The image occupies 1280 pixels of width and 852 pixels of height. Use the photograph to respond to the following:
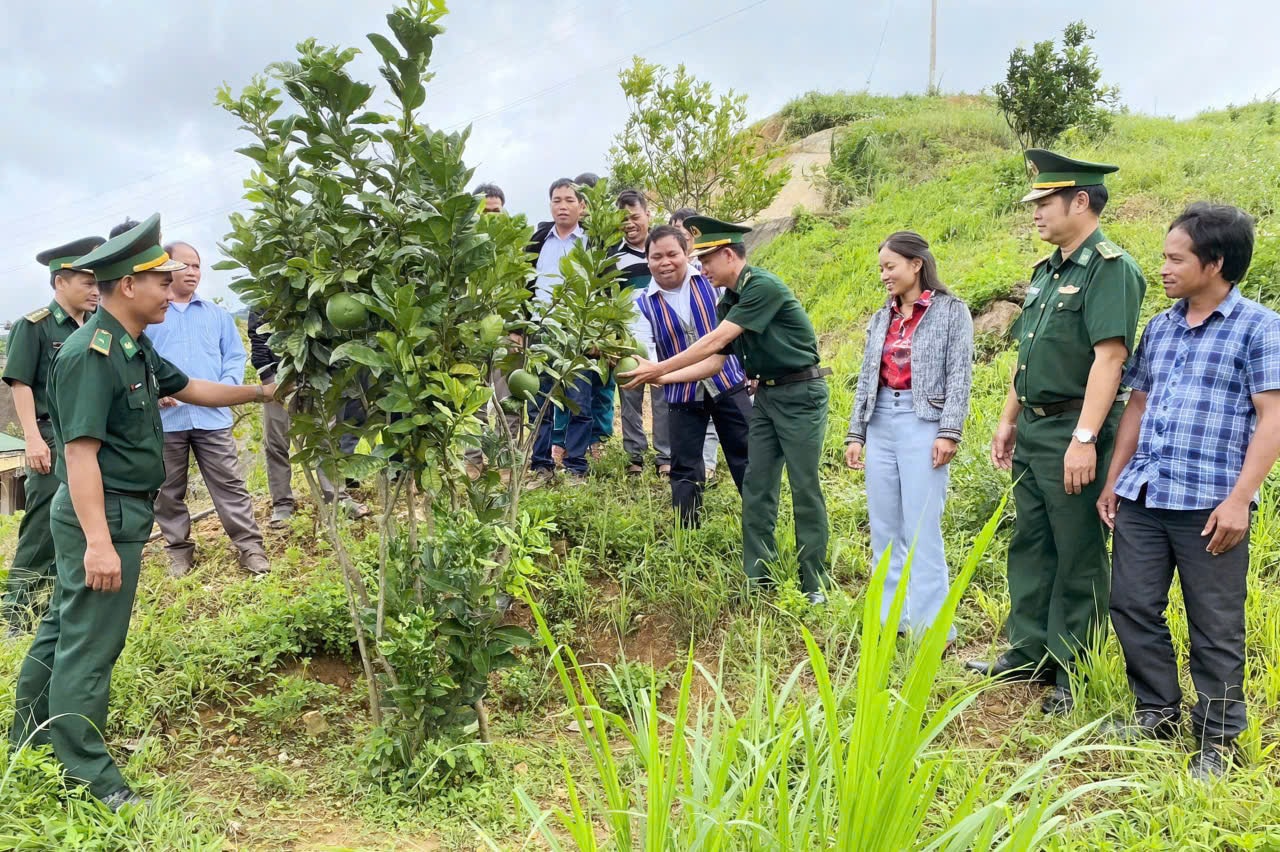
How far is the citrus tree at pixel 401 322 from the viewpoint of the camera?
263 centimetres

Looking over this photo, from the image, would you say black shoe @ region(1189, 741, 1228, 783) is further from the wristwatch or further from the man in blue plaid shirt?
the wristwatch

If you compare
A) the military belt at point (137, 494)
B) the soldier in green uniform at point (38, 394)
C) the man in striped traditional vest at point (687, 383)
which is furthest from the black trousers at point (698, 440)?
the soldier in green uniform at point (38, 394)

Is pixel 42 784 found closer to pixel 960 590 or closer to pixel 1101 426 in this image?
pixel 960 590

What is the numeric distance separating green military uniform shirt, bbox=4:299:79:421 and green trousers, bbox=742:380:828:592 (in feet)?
10.8

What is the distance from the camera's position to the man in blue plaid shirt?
2545 millimetres

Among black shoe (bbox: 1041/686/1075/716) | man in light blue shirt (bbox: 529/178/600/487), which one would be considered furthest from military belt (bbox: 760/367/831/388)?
man in light blue shirt (bbox: 529/178/600/487)

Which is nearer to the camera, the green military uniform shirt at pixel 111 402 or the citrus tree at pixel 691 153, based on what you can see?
the green military uniform shirt at pixel 111 402

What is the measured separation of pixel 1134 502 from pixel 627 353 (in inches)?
73.7

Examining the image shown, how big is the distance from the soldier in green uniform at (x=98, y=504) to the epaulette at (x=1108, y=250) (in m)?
3.20

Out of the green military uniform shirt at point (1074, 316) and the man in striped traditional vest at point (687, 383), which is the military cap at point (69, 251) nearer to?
the man in striped traditional vest at point (687, 383)

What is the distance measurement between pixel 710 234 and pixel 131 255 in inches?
94.5

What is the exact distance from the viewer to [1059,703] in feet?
10.1

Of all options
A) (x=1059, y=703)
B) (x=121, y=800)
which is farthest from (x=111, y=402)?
(x=1059, y=703)

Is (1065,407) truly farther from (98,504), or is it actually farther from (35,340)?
(35,340)
